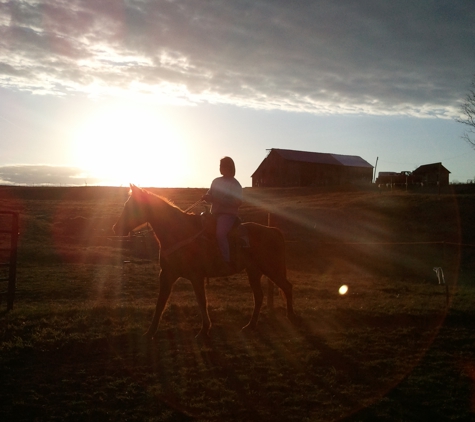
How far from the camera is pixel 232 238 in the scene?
325 inches

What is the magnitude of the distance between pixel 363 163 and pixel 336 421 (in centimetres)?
7410

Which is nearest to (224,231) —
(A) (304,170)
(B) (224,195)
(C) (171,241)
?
(B) (224,195)

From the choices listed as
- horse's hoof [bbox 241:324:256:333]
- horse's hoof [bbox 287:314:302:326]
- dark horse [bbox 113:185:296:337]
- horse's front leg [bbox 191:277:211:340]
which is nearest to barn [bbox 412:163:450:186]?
horse's hoof [bbox 287:314:302:326]

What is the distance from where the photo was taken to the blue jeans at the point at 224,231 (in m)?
8.11

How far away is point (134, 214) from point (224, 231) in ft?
5.25

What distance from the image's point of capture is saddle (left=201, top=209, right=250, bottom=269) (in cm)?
815

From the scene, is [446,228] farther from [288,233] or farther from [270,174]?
[270,174]

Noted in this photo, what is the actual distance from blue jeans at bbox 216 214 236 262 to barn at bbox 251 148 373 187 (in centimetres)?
5877

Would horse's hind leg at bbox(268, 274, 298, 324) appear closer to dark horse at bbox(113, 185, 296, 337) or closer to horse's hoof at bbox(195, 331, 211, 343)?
dark horse at bbox(113, 185, 296, 337)

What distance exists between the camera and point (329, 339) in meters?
8.05

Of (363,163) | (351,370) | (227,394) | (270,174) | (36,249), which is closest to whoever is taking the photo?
(227,394)

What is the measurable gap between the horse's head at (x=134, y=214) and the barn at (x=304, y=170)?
58.9 meters

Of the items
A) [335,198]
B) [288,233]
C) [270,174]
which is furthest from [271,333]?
[270,174]

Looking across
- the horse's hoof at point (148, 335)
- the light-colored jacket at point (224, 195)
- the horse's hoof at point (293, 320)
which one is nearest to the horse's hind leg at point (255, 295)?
the horse's hoof at point (293, 320)
